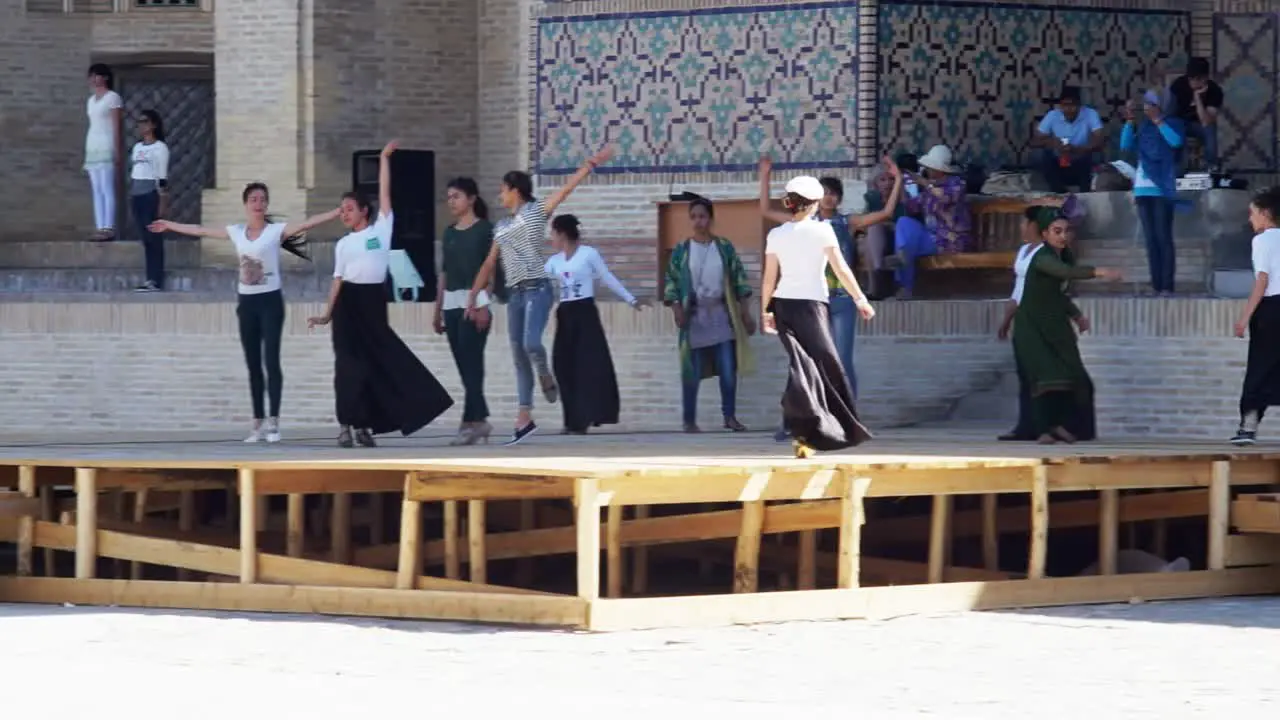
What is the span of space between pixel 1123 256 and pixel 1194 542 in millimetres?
2688

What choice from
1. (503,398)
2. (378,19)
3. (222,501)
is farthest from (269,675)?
(378,19)

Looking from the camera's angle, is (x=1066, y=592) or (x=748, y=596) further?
(x=1066, y=592)

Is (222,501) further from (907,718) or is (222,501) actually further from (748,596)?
(907,718)

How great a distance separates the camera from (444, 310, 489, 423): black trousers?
12.9 metres

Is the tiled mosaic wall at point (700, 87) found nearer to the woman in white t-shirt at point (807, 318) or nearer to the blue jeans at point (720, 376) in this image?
the blue jeans at point (720, 376)

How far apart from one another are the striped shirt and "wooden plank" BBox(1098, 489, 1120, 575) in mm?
3079

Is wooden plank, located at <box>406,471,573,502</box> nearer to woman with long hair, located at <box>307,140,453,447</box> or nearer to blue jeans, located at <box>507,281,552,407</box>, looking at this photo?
woman with long hair, located at <box>307,140,453,447</box>

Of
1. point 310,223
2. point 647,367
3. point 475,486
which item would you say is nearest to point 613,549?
point 475,486

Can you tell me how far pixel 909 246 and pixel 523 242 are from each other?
337 cm

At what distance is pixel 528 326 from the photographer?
→ 43.8 feet

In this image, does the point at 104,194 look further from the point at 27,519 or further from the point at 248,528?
the point at 248,528

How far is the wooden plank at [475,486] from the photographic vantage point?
10.2m

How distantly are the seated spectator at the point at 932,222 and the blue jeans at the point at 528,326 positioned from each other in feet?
9.53

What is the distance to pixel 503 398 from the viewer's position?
52.2 feet
